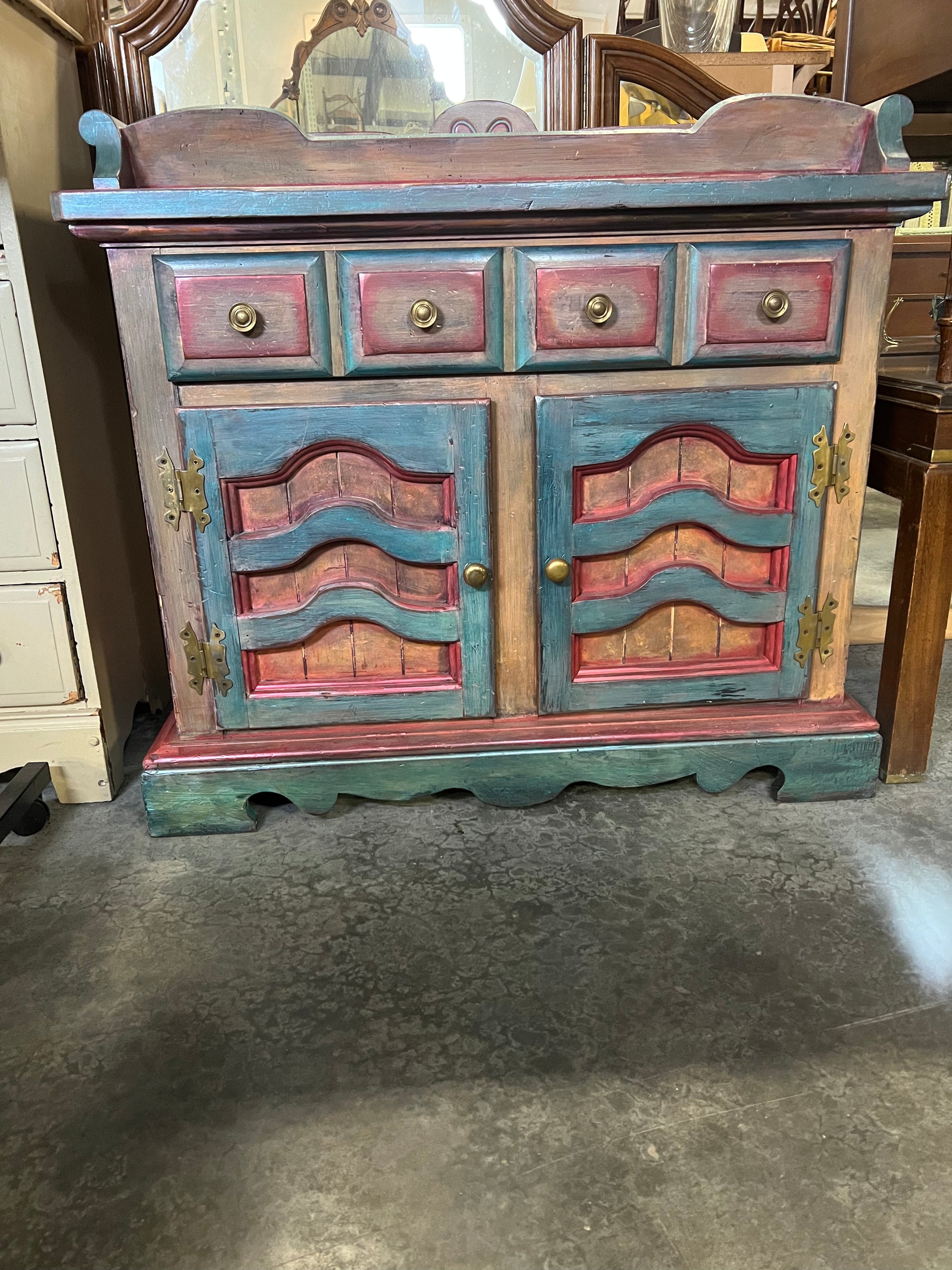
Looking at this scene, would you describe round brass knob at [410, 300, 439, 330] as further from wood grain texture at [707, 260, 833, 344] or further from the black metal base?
the black metal base

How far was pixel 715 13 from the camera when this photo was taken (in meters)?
2.19

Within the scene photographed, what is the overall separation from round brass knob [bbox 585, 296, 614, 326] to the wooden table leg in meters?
0.61

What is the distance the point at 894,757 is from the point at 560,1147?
1.06 m

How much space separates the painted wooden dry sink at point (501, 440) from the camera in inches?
53.4

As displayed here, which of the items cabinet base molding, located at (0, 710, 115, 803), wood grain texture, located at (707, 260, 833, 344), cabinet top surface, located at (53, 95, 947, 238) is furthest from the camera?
cabinet base molding, located at (0, 710, 115, 803)

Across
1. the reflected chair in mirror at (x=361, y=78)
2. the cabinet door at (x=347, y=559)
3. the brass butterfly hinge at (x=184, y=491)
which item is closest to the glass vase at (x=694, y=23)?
the reflected chair in mirror at (x=361, y=78)

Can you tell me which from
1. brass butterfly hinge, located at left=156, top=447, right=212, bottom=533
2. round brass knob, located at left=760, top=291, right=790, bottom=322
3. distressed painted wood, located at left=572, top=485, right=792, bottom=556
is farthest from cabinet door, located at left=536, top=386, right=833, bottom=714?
brass butterfly hinge, located at left=156, top=447, right=212, bottom=533

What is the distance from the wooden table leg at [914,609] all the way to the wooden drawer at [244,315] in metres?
1.02

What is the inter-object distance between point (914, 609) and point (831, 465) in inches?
12.3

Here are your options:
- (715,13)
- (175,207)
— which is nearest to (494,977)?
(175,207)

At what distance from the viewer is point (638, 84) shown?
1896mm

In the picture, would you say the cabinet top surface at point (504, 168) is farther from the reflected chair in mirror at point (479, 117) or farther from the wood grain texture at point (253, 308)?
the reflected chair in mirror at point (479, 117)

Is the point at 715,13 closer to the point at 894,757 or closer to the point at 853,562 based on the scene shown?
the point at 853,562

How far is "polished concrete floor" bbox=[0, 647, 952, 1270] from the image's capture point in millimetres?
929
